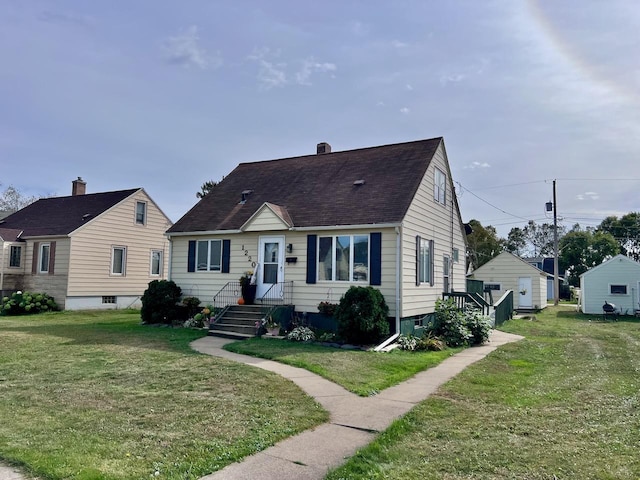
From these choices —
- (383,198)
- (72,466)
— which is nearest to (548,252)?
(383,198)

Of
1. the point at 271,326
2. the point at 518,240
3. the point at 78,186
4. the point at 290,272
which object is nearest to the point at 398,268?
the point at 290,272

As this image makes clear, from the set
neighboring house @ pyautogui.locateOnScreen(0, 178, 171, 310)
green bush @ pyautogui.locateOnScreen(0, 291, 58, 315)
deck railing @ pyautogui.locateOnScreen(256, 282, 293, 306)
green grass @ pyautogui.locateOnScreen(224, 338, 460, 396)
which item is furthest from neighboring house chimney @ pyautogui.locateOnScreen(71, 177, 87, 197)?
green grass @ pyautogui.locateOnScreen(224, 338, 460, 396)

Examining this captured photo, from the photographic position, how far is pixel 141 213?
2583 centimetres

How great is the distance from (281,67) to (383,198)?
4.88m

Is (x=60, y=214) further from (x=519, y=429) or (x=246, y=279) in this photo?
(x=519, y=429)

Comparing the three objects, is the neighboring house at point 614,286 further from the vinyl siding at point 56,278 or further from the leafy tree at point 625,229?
the leafy tree at point 625,229

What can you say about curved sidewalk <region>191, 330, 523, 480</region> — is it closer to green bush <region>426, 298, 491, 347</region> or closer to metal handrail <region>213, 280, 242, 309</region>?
green bush <region>426, 298, 491, 347</region>

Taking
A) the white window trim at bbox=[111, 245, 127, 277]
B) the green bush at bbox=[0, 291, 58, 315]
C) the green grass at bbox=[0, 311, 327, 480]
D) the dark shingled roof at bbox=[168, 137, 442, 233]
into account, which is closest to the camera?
the green grass at bbox=[0, 311, 327, 480]

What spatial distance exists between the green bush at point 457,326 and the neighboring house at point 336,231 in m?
0.58

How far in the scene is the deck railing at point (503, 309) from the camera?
66.9ft

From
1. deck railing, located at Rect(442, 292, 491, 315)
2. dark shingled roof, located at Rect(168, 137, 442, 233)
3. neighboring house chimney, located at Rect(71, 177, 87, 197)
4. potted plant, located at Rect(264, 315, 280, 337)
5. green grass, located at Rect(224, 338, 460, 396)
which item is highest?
neighboring house chimney, located at Rect(71, 177, 87, 197)

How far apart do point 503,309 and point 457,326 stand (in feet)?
28.6

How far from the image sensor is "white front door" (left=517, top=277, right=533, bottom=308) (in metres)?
30.3

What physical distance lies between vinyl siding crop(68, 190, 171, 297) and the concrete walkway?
585 inches
